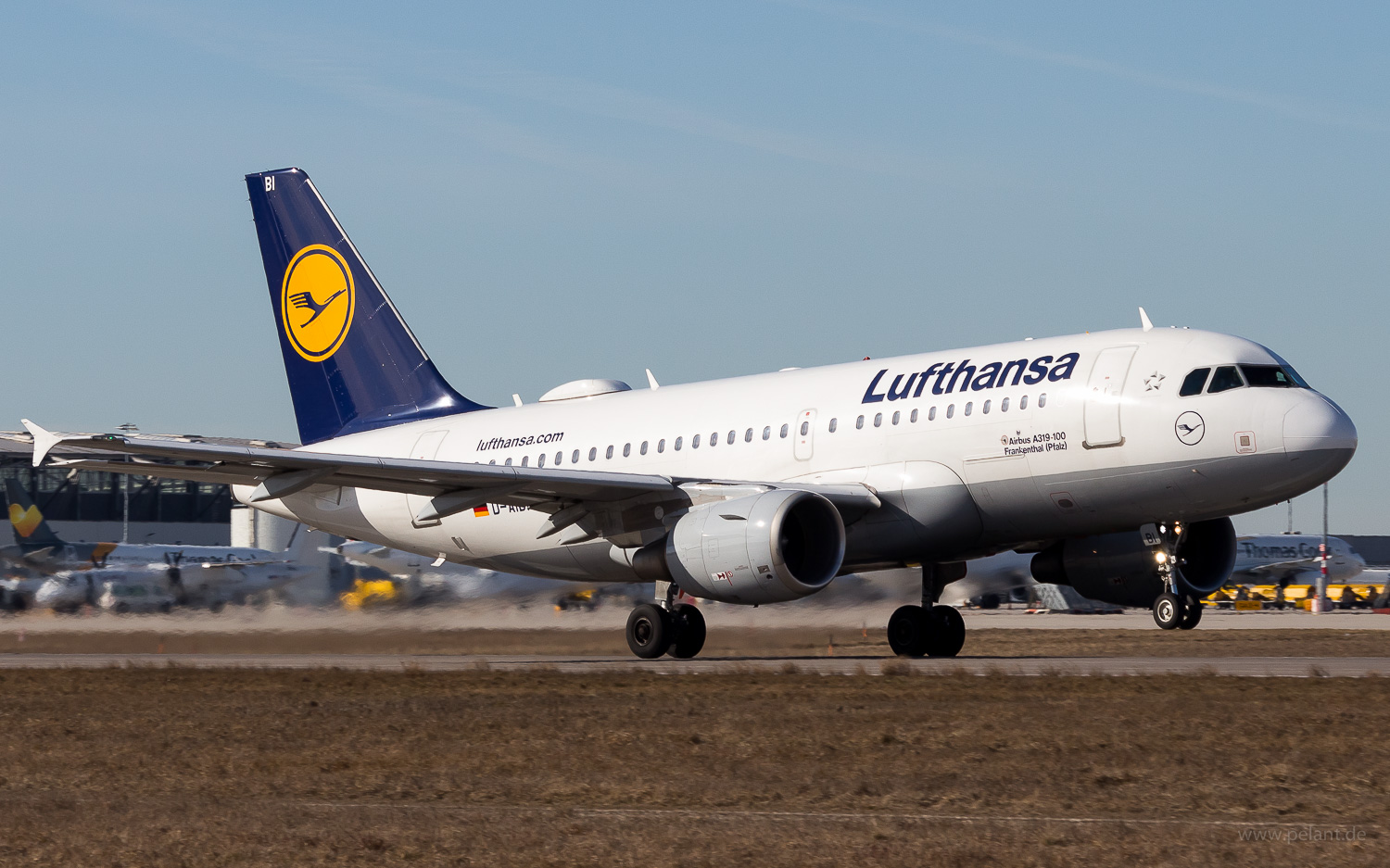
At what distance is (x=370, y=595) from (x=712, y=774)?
60.4 feet

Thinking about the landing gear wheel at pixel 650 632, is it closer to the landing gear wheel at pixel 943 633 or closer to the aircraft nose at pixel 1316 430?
the landing gear wheel at pixel 943 633

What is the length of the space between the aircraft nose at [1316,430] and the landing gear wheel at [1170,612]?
2.73 meters

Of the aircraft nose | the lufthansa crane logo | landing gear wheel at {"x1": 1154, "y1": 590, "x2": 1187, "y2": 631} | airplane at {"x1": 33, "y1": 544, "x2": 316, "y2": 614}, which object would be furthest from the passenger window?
airplane at {"x1": 33, "y1": 544, "x2": 316, "y2": 614}

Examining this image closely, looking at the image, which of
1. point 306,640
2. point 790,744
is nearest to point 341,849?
point 790,744

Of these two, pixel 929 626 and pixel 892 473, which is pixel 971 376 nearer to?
pixel 892 473

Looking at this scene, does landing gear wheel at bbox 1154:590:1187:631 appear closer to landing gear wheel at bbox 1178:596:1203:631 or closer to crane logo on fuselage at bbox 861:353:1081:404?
landing gear wheel at bbox 1178:596:1203:631

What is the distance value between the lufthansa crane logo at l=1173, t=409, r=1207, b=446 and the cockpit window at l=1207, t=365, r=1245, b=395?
16.9 inches

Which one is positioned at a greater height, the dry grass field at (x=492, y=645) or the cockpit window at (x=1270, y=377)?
the cockpit window at (x=1270, y=377)

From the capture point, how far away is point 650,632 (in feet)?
80.7

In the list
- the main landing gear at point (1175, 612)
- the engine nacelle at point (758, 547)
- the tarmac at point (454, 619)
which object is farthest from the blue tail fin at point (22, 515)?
the main landing gear at point (1175, 612)

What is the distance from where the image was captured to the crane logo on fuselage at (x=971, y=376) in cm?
2252

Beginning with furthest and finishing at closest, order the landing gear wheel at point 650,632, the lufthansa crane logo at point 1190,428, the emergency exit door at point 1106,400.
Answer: the landing gear wheel at point 650,632 < the emergency exit door at point 1106,400 < the lufthansa crane logo at point 1190,428

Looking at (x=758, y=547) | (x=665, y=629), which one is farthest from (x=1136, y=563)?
(x=665, y=629)

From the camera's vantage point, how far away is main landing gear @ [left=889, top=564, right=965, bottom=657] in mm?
25078
